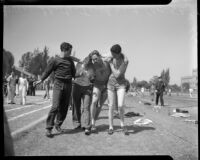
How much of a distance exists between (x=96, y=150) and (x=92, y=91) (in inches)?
59.5

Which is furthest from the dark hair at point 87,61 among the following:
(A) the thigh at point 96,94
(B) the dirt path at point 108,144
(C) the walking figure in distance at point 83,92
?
(B) the dirt path at point 108,144

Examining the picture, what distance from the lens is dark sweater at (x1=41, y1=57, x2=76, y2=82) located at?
4.15 m

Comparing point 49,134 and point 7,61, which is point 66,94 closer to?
point 49,134

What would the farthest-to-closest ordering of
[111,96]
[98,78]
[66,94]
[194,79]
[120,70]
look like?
[111,96]
[98,78]
[120,70]
[66,94]
[194,79]

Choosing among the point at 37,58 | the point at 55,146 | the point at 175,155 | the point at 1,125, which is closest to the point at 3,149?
the point at 1,125

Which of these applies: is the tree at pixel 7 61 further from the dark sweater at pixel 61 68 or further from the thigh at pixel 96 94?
the thigh at pixel 96 94

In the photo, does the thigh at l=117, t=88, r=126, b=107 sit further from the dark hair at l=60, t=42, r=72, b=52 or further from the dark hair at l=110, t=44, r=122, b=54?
the dark hair at l=60, t=42, r=72, b=52

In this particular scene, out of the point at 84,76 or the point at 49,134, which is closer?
the point at 49,134

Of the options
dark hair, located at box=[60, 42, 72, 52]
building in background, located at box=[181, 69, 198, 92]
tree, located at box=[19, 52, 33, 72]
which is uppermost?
dark hair, located at box=[60, 42, 72, 52]

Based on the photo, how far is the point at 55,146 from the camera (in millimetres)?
3574

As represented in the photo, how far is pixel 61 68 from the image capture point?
4.20m

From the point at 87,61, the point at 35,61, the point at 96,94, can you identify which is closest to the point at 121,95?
the point at 96,94

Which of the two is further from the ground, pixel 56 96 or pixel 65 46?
pixel 65 46

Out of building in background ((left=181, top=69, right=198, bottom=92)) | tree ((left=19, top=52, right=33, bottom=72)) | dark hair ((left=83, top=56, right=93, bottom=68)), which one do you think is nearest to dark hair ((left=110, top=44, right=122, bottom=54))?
dark hair ((left=83, top=56, right=93, bottom=68))
